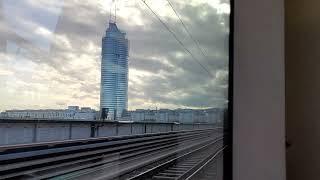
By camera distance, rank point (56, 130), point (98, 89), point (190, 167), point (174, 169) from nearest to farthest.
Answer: point (56, 130) → point (98, 89) → point (174, 169) → point (190, 167)

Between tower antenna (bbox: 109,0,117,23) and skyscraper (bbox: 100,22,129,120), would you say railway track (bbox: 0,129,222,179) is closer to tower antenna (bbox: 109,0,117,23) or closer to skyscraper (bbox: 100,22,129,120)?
skyscraper (bbox: 100,22,129,120)

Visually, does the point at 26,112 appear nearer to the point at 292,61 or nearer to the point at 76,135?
the point at 76,135

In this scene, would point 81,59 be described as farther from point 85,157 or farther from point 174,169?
point 174,169

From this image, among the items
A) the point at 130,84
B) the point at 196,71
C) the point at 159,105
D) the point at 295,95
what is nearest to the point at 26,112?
the point at 130,84

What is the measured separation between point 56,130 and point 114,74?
212 mm

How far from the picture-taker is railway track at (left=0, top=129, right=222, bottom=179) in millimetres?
480

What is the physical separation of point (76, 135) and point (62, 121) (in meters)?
0.04

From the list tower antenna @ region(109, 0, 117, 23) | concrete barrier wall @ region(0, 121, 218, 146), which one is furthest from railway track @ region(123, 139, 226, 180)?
tower antenna @ region(109, 0, 117, 23)

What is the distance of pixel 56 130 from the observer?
1.80 ft

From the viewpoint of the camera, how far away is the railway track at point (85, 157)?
0.48 m

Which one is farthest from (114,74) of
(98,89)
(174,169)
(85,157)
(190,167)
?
(190,167)

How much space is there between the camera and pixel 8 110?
474mm

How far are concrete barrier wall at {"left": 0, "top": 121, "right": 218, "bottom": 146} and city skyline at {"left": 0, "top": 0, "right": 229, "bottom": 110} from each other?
3cm

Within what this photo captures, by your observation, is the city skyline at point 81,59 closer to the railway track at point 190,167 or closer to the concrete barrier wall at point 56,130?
the concrete barrier wall at point 56,130
